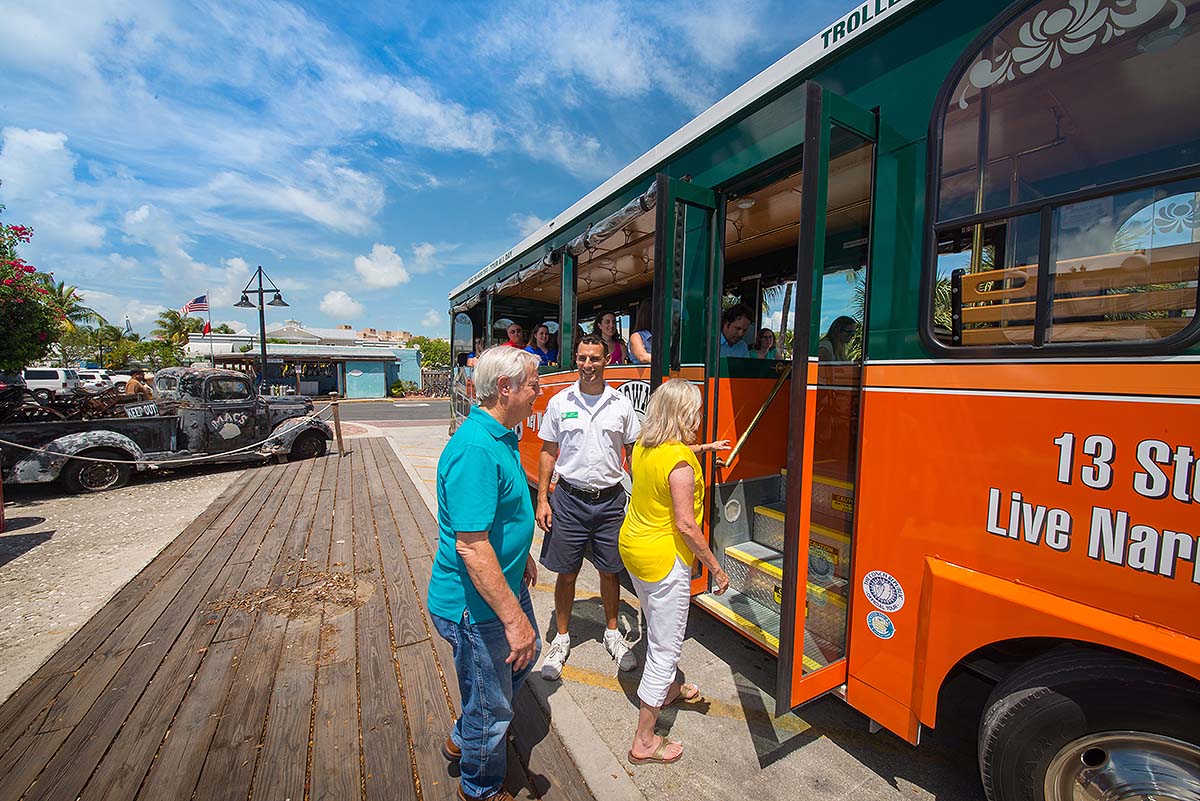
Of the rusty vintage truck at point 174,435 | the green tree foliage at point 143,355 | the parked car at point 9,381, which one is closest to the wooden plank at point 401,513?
the rusty vintage truck at point 174,435

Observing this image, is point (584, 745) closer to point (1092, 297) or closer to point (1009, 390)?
point (1009, 390)

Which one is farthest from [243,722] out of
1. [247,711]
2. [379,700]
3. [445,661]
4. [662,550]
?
[662,550]

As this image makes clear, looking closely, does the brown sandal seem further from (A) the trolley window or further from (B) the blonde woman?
(A) the trolley window

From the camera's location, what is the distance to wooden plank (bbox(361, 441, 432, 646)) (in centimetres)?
341

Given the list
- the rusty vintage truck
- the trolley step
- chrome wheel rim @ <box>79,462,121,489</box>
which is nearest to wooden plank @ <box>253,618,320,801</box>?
the trolley step

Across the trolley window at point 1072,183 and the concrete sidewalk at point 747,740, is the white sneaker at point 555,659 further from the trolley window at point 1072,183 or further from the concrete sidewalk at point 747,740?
the trolley window at point 1072,183

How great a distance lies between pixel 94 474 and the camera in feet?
23.6

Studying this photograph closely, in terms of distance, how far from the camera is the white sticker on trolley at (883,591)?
6.81ft

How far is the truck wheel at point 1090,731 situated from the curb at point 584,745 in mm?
1376

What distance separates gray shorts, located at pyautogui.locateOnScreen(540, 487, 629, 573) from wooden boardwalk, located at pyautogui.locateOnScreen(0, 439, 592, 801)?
756mm

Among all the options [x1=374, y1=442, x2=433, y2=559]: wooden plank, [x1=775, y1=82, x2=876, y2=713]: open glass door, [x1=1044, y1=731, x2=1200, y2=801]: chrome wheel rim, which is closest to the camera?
[x1=1044, y1=731, x2=1200, y2=801]: chrome wheel rim

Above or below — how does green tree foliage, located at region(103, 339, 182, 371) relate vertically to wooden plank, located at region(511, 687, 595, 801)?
above

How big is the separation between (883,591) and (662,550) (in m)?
0.95

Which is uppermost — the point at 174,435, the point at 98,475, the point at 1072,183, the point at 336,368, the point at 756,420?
the point at 1072,183
